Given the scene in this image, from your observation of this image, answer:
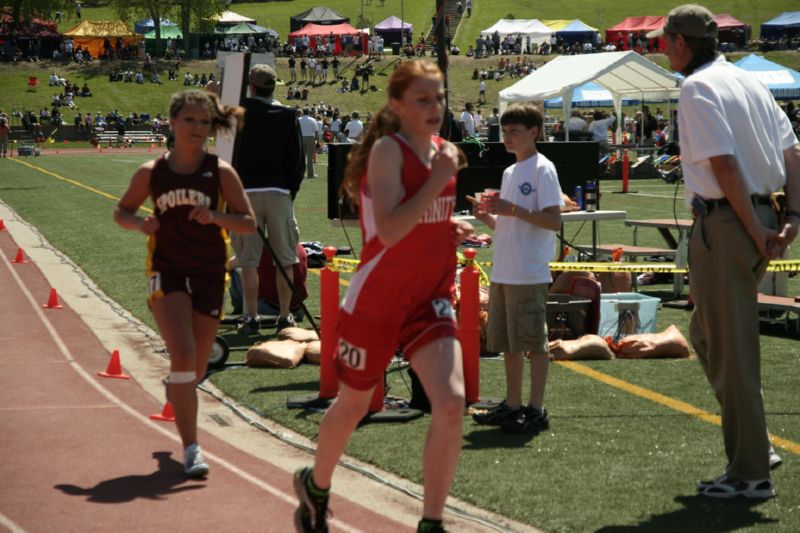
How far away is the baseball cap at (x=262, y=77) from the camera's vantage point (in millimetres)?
10992

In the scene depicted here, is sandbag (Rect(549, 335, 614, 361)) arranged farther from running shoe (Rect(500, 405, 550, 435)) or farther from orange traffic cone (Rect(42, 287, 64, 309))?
orange traffic cone (Rect(42, 287, 64, 309))

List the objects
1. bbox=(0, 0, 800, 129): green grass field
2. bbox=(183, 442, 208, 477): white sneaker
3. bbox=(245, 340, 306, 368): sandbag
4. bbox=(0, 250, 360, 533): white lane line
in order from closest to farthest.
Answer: bbox=(0, 250, 360, 533): white lane line < bbox=(183, 442, 208, 477): white sneaker < bbox=(245, 340, 306, 368): sandbag < bbox=(0, 0, 800, 129): green grass field

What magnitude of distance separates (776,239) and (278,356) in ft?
15.2

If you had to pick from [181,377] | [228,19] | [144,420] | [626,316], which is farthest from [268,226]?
[228,19]

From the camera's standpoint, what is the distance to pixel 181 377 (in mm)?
6633

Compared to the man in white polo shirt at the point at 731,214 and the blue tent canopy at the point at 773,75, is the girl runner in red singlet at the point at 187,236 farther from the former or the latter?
the blue tent canopy at the point at 773,75

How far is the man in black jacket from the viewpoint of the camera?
11078mm

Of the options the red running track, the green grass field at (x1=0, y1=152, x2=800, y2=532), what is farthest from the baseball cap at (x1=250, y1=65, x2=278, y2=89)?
the red running track

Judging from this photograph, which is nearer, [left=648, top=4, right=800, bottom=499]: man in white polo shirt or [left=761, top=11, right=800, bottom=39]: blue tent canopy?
[left=648, top=4, right=800, bottom=499]: man in white polo shirt

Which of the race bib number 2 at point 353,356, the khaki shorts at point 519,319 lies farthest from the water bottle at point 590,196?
the race bib number 2 at point 353,356

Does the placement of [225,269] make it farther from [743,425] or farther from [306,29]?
[306,29]

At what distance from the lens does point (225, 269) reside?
6.80 metres

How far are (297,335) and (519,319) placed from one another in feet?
10.2

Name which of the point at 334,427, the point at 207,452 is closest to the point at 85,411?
the point at 207,452
